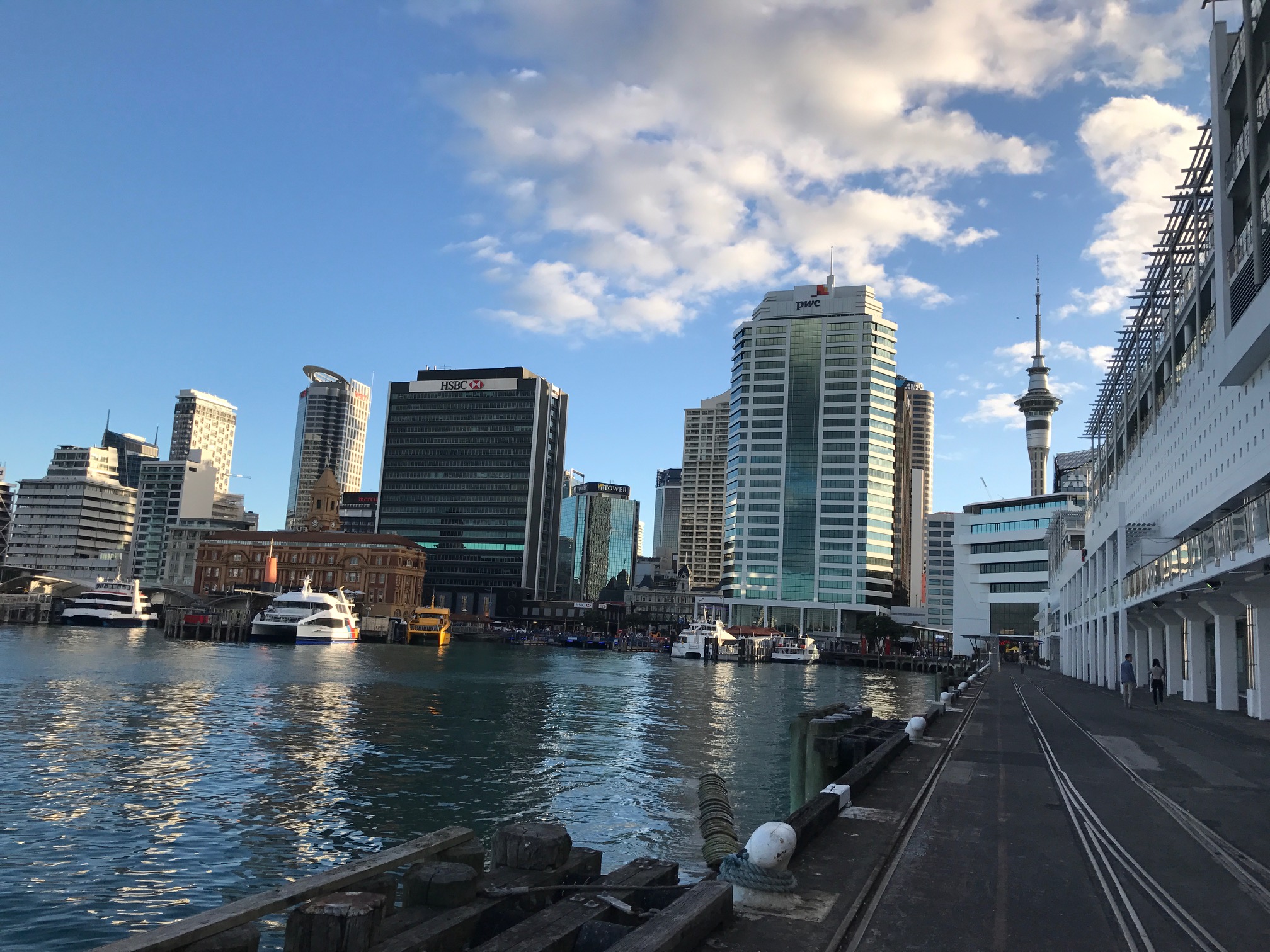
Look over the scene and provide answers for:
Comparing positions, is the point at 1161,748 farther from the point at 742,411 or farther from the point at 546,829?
the point at 742,411

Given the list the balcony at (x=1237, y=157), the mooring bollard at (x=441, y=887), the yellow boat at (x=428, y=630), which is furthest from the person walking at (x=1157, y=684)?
the yellow boat at (x=428, y=630)

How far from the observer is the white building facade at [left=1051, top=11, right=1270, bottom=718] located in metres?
27.1

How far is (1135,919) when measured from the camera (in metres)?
8.28

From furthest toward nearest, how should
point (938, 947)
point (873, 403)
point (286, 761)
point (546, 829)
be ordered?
point (873, 403) → point (286, 761) → point (546, 829) → point (938, 947)

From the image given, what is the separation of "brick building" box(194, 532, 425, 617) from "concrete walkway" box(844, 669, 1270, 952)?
5972 inches

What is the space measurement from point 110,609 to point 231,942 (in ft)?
481

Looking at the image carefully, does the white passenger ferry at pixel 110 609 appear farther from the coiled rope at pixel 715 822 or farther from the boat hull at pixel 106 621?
the coiled rope at pixel 715 822

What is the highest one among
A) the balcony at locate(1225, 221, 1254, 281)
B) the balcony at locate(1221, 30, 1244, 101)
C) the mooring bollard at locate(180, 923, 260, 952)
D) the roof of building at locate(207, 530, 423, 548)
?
the balcony at locate(1221, 30, 1244, 101)

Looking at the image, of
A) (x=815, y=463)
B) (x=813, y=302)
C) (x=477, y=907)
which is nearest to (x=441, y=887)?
(x=477, y=907)

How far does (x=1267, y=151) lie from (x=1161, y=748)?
1884 cm

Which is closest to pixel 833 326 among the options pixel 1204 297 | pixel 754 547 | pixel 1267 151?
pixel 754 547

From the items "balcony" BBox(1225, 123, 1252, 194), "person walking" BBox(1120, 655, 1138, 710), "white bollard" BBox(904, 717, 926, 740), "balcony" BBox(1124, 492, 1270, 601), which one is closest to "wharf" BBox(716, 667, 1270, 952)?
"white bollard" BBox(904, 717, 926, 740)

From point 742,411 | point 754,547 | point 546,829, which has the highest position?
point 742,411

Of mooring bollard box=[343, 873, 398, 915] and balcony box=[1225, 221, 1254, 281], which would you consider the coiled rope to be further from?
balcony box=[1225, 221, 1254, 281]
